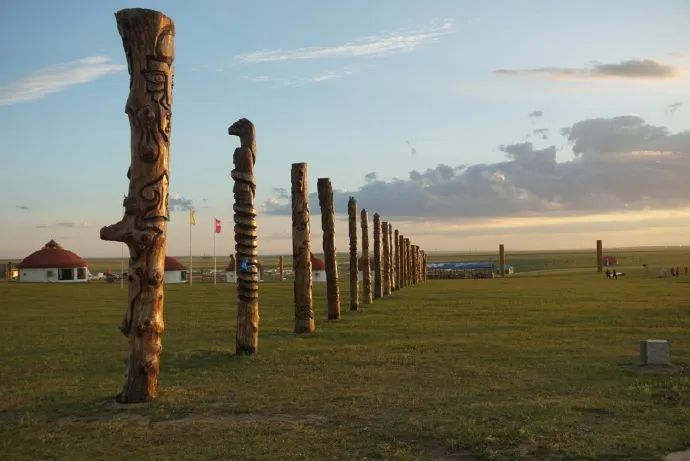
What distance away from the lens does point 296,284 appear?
15680mm

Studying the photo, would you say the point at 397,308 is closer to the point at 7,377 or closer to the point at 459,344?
the point at 459,344

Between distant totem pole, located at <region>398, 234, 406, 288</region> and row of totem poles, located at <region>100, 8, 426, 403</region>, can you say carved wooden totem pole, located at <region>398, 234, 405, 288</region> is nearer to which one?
distant totem pole, located at <region>398, 234, 406, 288</region>

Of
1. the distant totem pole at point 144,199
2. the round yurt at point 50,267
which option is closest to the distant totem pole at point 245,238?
the distant totem pole at point 144,199

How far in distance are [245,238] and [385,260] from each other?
19.9 m

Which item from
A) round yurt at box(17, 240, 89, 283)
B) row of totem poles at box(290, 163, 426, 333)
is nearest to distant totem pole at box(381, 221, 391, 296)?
row of totem poles at box(290, 163, 426, 333)

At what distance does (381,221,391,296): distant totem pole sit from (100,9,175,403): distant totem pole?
22469mm

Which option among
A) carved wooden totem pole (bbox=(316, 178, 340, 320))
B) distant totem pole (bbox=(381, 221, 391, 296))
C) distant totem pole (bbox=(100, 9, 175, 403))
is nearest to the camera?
distant totem pole (bbox=(100, 9, 175, 403))

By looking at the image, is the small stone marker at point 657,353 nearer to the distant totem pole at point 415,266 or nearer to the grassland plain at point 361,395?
the grassland plain at point 361,395

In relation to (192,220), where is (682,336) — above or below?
below

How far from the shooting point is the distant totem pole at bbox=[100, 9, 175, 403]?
332 inches

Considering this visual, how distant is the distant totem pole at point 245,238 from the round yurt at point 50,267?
50564 mm

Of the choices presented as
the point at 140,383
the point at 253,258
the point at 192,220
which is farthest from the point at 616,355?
the point at 192,220

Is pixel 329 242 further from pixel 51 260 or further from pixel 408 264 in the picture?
pixel 51 260

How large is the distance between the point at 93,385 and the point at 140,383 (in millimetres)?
1613
